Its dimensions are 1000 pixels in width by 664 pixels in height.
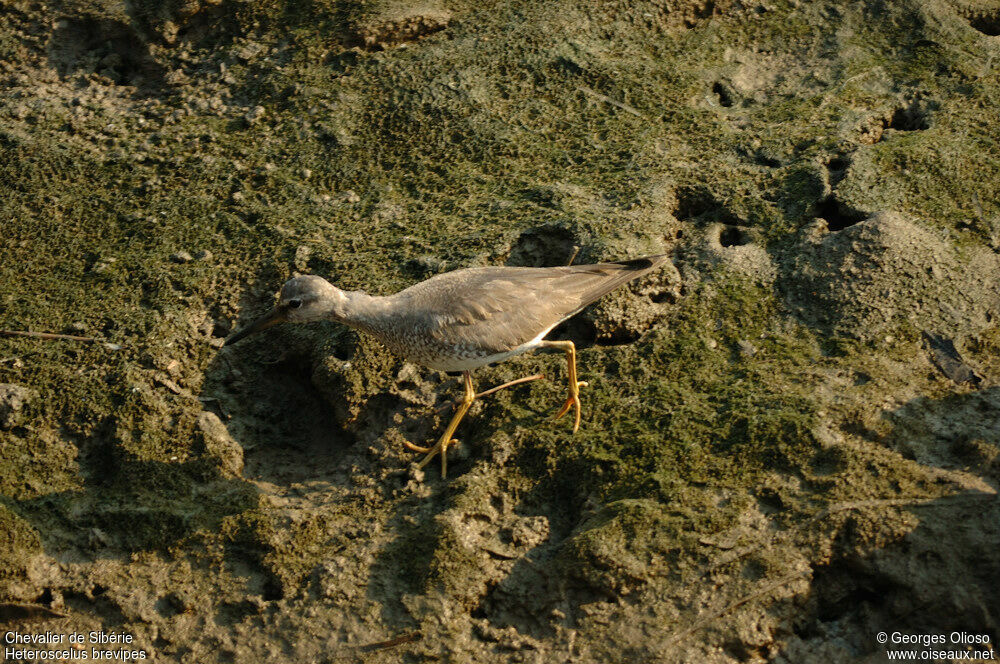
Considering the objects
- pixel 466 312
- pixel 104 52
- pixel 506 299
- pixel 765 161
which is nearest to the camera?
pixel 466 312

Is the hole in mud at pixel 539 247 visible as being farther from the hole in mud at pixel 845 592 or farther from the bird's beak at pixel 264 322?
the hole in mud at pixel 845 592

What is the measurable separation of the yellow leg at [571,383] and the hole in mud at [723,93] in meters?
2.60

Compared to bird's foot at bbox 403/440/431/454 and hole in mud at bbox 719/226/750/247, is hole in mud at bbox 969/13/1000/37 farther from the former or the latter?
bird's foot at bbox 403/440/431/454

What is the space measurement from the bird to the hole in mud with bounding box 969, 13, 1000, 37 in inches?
146

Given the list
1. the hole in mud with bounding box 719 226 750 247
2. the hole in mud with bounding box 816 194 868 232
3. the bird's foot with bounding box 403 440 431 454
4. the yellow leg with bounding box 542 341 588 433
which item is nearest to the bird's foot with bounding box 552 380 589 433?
the yellow leg with bounding box 542 341 588 433

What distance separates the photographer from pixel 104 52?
6.61 m

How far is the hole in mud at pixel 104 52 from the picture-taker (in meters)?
6.54

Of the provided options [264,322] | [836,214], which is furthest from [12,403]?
[836,214]

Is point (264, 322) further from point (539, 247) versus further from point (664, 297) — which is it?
point (664, 297)

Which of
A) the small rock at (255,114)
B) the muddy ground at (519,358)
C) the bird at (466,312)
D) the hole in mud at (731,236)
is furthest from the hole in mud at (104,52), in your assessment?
the hole in mud at (731,236)

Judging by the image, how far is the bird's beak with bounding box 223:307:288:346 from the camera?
16.2ft

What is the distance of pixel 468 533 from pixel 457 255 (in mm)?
1931

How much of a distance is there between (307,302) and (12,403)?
65.4 inches

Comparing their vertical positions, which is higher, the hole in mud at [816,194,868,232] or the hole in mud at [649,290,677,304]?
the hole in mud at [816,194,868,232]
